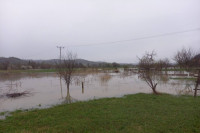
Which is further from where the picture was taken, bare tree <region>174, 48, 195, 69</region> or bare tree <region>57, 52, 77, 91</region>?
bare tree <region>174, 48, 195, 69</region>

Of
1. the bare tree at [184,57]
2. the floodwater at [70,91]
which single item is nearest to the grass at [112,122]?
the floodwater at [70,91]

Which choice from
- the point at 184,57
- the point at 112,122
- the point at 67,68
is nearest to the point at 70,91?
the point at 67,68

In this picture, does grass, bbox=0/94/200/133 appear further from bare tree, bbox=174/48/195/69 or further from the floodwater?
bare tree, bbox=174/48/195/69

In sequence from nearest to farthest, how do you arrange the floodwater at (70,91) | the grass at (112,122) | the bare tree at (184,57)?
1. the grass at (112,122)
2. the floodwater at (70,91)
3. the bare tree at (184,57)

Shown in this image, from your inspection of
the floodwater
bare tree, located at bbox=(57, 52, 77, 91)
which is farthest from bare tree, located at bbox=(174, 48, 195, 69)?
bare tree, located at bbox=(57, 52, 77, 91)

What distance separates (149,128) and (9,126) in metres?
5.01

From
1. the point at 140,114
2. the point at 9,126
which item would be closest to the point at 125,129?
the point at 140,114

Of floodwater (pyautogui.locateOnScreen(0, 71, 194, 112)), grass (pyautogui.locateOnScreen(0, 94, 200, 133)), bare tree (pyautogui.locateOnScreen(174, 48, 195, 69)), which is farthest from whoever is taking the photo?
bare tree (pyautogui.locateOnScreen(174, 48, 195, 69))

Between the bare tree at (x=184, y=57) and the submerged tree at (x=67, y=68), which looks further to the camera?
the bare tree at (x=184, y=57)

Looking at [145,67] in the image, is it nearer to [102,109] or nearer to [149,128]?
[102,109]

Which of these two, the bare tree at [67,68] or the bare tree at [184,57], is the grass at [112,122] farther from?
the bare tree at [184,57]

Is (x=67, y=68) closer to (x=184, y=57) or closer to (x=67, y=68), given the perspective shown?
(x=67, y=68)

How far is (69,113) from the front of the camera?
6.20 metres

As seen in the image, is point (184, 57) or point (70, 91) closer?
point (70, 91)
